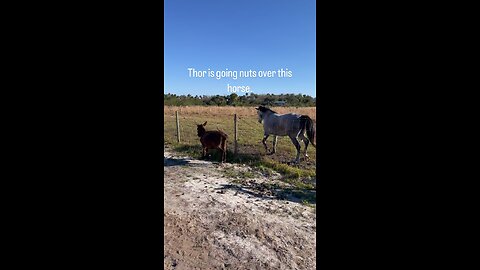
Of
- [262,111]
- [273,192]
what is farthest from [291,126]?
[273,192]

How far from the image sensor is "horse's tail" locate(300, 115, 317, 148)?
6660 mm

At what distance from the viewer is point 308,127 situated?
22.2 feet

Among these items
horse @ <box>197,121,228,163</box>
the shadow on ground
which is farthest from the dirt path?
horse @ <box>197,121,228,163</box>

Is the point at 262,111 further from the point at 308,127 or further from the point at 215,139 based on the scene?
the point at 215,139

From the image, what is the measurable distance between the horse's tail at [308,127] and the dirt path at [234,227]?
251 cm

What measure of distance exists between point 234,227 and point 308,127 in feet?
14.6

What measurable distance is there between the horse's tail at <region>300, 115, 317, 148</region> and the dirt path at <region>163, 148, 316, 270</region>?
251cm

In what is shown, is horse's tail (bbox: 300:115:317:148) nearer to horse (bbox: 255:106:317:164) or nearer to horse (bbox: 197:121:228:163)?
horse (bbox: 255:106:317:164)

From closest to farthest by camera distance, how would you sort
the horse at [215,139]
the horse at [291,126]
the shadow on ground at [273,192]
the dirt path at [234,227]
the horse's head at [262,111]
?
the dirt path at [234,227]
the shadow on ground at [273,192]
the horse at [215,139]
the horse at [291,126]
the horse's head at [262,111]

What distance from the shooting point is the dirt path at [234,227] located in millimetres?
2291

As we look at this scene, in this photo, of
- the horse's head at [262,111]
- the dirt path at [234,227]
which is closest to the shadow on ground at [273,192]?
the dirt path at [234,227]

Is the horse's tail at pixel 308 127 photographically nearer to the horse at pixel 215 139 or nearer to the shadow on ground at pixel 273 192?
the horse at pixel 215 139
